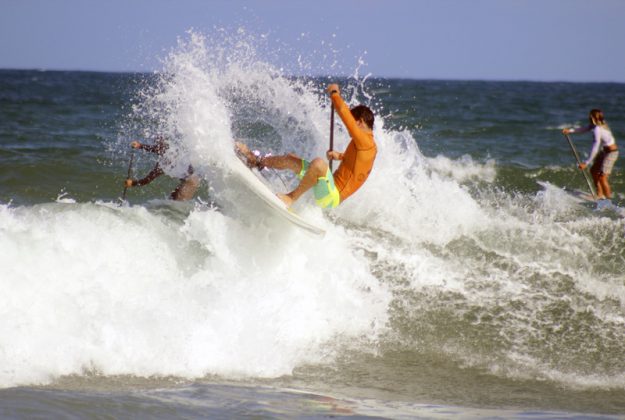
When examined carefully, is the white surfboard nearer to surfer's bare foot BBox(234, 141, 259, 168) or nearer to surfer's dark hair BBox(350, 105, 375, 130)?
surfer's bare foot BBox(234, 141, 259, 168)

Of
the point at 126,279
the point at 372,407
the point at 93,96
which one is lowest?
Result: the point at 372,407

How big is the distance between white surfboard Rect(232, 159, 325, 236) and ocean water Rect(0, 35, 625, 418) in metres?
0.15

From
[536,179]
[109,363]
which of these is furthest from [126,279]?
[536,179]

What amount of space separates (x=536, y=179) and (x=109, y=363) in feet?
41.3

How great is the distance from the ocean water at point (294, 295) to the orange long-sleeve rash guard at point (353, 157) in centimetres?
45

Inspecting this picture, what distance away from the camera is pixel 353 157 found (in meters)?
7.92

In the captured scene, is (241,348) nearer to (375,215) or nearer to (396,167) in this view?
(375,215)

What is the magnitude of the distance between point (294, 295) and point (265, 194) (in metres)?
0.99

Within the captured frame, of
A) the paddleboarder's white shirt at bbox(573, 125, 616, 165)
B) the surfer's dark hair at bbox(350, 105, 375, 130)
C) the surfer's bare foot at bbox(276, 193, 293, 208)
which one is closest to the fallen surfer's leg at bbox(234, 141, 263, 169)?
the surfer's bare foot at bbox(276, 193, 293, 208)

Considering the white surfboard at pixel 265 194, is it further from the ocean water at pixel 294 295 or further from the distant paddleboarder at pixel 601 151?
the distant paddleboarder at pixel 601 151

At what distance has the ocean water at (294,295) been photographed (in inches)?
244

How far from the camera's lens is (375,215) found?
34.4 feet

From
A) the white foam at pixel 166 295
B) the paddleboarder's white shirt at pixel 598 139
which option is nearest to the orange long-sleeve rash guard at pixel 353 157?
the white foam at pixel 166 295

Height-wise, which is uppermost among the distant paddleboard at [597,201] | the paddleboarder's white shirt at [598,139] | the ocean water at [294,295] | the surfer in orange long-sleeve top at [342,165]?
the paddleboarder's white shirt at [598,139]
